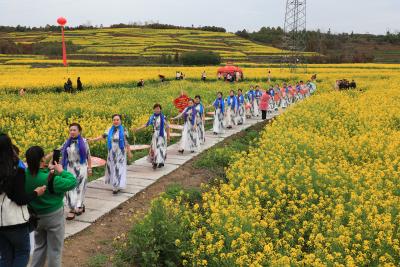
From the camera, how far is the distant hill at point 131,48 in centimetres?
6544

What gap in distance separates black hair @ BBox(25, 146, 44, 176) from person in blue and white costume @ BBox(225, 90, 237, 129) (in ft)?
46.4

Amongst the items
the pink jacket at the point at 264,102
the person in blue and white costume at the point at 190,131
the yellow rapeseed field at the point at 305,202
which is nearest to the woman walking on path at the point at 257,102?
the pink jacket at the point at 264,102

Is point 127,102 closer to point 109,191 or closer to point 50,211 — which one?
point 109,191

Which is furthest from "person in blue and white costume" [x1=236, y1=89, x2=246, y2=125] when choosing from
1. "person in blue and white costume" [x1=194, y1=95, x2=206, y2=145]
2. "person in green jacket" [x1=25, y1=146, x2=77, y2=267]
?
"person in green jacket" [x1=25, y1=146, x2=77, y2=267]

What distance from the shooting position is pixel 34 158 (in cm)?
541

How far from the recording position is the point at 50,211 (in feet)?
18.7

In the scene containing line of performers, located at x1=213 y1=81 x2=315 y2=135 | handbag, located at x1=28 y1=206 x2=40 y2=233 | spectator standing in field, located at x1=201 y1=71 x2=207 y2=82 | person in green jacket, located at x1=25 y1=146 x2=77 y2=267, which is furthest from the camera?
spectator standing in field, located at x1=201 y1=71 x2=207 y2=82

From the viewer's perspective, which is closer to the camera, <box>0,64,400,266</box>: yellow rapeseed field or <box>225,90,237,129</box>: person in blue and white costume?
<box>0,64,400,266</box>: yellow rapeseed field

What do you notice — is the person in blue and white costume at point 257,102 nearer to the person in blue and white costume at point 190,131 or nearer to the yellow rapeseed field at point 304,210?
the yellow rapeseed field at point 304,210

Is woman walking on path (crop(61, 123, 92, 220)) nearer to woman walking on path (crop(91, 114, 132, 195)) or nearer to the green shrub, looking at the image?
woman walking on path (crop(91, 114, 132, 195))

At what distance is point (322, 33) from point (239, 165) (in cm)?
11414

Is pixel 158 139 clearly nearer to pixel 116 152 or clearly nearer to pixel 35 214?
pixel 116 152

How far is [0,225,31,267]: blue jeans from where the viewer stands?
5.18 m

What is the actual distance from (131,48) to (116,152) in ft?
229
